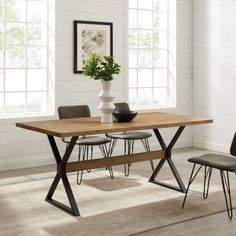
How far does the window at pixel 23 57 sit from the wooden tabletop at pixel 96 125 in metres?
1.83

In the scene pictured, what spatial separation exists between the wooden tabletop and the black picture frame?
185 cm

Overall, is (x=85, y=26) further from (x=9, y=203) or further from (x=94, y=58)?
(x=9, y=203)

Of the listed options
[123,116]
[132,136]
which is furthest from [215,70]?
[123,116]

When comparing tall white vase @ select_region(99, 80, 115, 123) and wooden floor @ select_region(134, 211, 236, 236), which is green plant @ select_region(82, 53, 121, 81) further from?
wooden floor @ select_region(134, 211, 236, 236)

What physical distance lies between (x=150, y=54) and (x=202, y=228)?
14.3 feet

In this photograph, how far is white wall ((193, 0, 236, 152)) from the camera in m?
7.51

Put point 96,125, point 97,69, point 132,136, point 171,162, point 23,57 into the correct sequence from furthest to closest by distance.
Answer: point 23,57 < point 132,136 < point 171,162 < point 97,69 < point 96,125

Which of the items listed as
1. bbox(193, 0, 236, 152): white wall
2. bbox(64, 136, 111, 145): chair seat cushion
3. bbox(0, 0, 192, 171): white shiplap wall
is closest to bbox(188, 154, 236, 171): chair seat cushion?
bbox(64, 136, 111, 145): chair seat cushion

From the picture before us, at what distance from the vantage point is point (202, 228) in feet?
13.4

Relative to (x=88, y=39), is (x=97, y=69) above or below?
below

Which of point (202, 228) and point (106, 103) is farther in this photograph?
point (106, 103)

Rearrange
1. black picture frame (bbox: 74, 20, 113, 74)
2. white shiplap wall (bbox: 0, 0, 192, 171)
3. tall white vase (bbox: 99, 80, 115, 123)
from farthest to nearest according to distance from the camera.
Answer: black picture frame (bbox: 74, 20, 113, 74), white shiplap wall (bbox: 0, 0, 192, 171), tall white vase (bbox: 99, 80, 115, 123)

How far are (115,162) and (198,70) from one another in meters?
3.67

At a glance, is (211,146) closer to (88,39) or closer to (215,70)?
(215,70)
